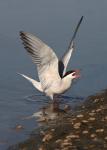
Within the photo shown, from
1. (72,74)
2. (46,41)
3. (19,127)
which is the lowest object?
(19,127)

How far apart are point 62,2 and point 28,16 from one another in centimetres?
148

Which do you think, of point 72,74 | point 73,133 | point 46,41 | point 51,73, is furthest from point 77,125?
point 46,41

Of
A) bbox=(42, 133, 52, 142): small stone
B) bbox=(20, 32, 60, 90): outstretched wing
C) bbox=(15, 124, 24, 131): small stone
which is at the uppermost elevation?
bbox=(20, 32, 60, 90): outstretched wing

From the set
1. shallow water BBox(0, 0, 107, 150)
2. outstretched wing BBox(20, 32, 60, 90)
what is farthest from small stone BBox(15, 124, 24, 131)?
outstretched wing BBox(20, 32, 60, 90)

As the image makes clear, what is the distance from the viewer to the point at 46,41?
1551 centimetres

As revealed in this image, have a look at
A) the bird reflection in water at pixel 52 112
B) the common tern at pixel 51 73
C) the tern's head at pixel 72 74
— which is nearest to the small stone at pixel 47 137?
the bird reflection in water at pixel 52 112

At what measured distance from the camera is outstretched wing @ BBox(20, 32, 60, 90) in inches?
466

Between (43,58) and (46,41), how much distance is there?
3.16m

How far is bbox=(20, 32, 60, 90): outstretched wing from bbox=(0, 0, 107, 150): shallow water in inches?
18.5

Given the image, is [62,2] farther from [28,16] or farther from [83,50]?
[83,50]

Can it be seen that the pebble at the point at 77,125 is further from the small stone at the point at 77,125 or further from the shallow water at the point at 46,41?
the shallow water at the point at 46,41

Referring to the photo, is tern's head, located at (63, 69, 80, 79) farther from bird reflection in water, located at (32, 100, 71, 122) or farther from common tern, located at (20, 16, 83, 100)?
bird reflection in water, located at (32, 100, 71, 122)

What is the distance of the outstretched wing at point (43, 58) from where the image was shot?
Answer: 38.8 ft

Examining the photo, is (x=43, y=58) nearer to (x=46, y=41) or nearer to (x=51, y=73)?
(x=51, y=73)
